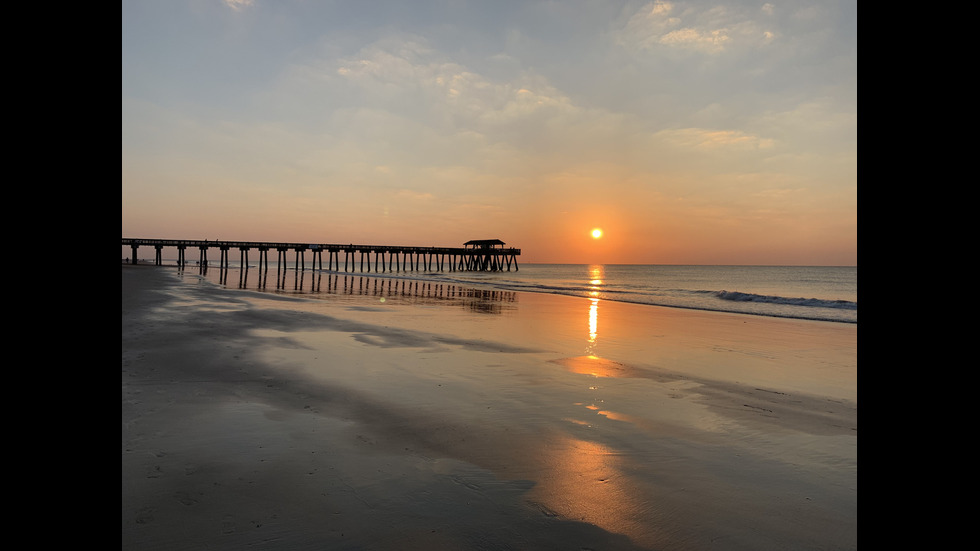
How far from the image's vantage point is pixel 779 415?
6840 millimetres

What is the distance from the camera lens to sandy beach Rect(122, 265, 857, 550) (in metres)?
3.66

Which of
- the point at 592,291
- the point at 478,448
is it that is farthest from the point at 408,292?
the point at 478,448

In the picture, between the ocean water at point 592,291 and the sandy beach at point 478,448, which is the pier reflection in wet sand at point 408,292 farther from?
the sandy beach at point 478,448

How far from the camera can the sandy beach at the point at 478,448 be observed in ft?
12.0

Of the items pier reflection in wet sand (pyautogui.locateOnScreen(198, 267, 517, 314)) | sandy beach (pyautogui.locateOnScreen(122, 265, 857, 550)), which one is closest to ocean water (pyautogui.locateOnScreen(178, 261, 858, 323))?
pier reflection in wet sand (pyautogui.locateOnScreen(198, 267, 517, 314))

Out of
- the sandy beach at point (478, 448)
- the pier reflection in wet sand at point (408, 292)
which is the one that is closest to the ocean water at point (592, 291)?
the pier reflection in wet sand at point (408, 292)

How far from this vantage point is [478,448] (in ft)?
17.2

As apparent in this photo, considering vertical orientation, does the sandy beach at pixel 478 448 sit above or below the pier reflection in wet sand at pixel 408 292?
below

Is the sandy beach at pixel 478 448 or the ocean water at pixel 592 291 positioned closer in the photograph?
the sandy beach at pixel 478 448

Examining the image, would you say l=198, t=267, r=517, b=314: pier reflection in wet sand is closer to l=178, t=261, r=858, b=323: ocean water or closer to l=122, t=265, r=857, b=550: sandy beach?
l=178, t=261, r=858, b=323: ocean water
